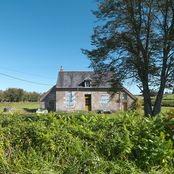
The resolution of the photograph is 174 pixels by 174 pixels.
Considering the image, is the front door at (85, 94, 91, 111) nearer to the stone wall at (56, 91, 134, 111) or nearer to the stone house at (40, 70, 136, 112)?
the stone house at (40, 70, 136, 112)

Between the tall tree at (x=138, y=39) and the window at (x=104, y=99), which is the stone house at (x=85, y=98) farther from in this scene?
the tall tree at (x=138, y=39)

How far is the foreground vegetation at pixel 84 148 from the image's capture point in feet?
14.3

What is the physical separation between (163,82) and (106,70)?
4.27 m

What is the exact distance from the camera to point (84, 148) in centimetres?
461

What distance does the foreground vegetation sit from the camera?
4.36 meters

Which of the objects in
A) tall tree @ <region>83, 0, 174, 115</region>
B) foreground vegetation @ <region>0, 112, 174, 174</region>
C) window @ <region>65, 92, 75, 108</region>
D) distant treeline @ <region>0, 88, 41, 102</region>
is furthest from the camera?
distant treeline @ <region>0, 88, 41, 102</region>

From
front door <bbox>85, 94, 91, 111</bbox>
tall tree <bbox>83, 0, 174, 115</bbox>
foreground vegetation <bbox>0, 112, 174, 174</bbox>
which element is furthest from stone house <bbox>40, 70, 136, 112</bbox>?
foreground vegetation <bbox>0, 112, 174, 174</bbox>

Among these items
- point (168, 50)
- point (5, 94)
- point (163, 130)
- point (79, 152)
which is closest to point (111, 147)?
point (79, 152)

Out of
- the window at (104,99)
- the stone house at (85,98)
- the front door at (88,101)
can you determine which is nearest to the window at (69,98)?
the stone house at (85,98)

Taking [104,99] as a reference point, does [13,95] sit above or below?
above

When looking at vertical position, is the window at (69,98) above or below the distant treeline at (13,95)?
below

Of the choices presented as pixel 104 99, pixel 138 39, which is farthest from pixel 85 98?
pixel 138 39

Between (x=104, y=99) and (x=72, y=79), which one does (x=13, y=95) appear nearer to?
(x=72, y=79)

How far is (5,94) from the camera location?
85.6 metres
